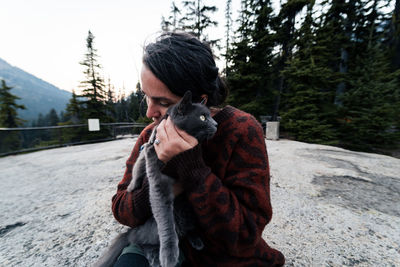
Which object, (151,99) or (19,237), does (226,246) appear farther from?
(19,237)

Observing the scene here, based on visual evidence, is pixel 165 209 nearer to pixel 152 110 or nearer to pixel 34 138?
pixel 152 110

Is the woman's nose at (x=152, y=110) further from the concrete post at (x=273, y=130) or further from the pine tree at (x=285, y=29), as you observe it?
the pine tree at (x=285, y=29)

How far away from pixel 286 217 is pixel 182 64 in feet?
7.82

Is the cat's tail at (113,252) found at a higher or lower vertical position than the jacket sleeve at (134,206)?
lower

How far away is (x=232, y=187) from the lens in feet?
2.93

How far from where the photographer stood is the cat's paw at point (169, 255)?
32.6 inches

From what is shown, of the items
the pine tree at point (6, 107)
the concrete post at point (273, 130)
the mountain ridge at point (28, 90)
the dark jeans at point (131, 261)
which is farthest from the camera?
the mountain ridge at point (28, 90)

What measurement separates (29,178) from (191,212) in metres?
5.16

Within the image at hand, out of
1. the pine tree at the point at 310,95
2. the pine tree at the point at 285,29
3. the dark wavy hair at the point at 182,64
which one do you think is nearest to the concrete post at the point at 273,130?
the pine tree at the point at 310,95

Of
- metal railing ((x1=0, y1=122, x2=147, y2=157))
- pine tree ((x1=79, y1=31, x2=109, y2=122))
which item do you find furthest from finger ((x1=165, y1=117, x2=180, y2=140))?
pine tree ((x1=79, y1=31, x2=109, y2=122))

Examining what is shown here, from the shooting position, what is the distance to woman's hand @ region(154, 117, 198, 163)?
2.52 feet

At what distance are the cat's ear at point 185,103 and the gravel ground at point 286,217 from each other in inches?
72.4

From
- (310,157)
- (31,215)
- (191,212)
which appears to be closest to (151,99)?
(191,212)

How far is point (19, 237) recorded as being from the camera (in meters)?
1.91
